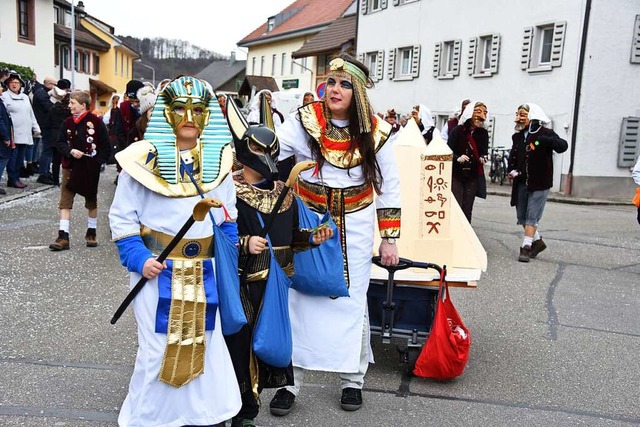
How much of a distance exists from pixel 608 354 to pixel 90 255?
209 inches

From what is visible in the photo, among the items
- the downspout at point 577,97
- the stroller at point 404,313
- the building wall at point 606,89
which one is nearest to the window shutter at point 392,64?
the downspout at point 577,97

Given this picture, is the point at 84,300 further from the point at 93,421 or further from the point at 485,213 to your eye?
the point at 485,213

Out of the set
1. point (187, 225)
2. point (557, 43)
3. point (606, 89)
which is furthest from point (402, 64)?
point (187, 225)

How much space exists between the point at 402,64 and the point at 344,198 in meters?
24.4

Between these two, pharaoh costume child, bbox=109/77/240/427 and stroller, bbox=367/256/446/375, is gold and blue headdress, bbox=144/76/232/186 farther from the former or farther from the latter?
stroller, bbox=367/256/446/375

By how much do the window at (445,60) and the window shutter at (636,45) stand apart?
6.72 metres

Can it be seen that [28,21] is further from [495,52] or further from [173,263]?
[173,263]

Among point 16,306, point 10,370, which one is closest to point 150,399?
point 10,370

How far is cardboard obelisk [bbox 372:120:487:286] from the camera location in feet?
16.0

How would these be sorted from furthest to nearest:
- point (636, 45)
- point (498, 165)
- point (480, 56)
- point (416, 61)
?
point (416, 61) < point (480, 56) < point (498, 165) < point (636, 45)

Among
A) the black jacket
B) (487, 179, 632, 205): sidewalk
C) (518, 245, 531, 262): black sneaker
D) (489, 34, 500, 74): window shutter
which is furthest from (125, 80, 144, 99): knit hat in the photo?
(489, 34, 500, 74): window shutter

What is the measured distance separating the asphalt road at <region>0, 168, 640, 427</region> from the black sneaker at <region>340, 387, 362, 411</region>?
0.04 meters

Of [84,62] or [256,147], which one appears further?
[84,62]

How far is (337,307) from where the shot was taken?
4.00 m
